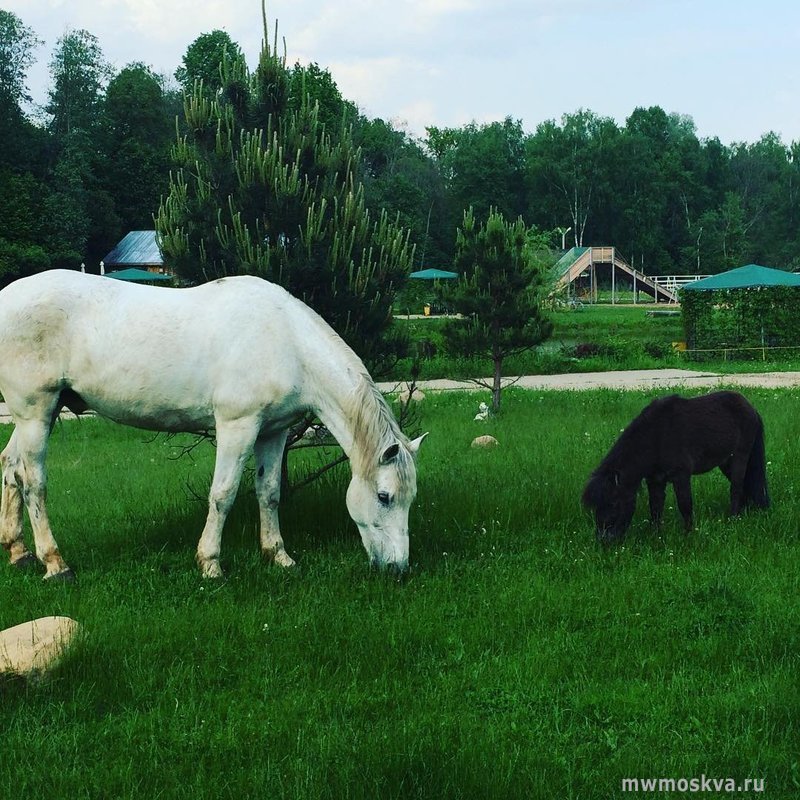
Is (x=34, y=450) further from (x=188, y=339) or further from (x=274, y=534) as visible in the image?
(x=274, y=534)

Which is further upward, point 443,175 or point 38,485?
point 443,175

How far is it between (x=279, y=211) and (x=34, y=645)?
4.68 m

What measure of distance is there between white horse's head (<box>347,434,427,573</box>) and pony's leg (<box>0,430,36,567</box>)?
2.61 metres

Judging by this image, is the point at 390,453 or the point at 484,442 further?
the point at 484,442

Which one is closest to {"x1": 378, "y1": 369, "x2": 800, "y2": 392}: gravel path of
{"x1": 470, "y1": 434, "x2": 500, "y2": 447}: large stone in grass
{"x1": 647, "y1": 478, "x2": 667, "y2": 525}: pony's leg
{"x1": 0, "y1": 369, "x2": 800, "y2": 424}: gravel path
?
{"x1": 0, "y1": 369, "x2": 800, "y2": 424}: gravel path

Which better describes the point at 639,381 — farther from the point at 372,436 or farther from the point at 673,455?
the point at 372,436

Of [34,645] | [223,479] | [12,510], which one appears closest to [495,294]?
[223,479]

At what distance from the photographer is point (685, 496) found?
24.1 ft

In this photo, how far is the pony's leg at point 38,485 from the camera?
675 centimetres

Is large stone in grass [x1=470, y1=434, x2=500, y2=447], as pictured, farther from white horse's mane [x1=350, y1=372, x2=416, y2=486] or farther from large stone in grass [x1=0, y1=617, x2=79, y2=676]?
large stone in grass [x1=0, y1=617, x2=79, y2=676]

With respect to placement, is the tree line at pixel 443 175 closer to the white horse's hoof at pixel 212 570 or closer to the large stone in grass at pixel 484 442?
the large stone in grass at pixel 484 442

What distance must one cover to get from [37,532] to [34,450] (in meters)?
0.58

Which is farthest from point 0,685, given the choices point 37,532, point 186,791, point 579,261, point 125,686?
point 579,261

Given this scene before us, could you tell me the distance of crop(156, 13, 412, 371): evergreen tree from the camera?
8.34m
